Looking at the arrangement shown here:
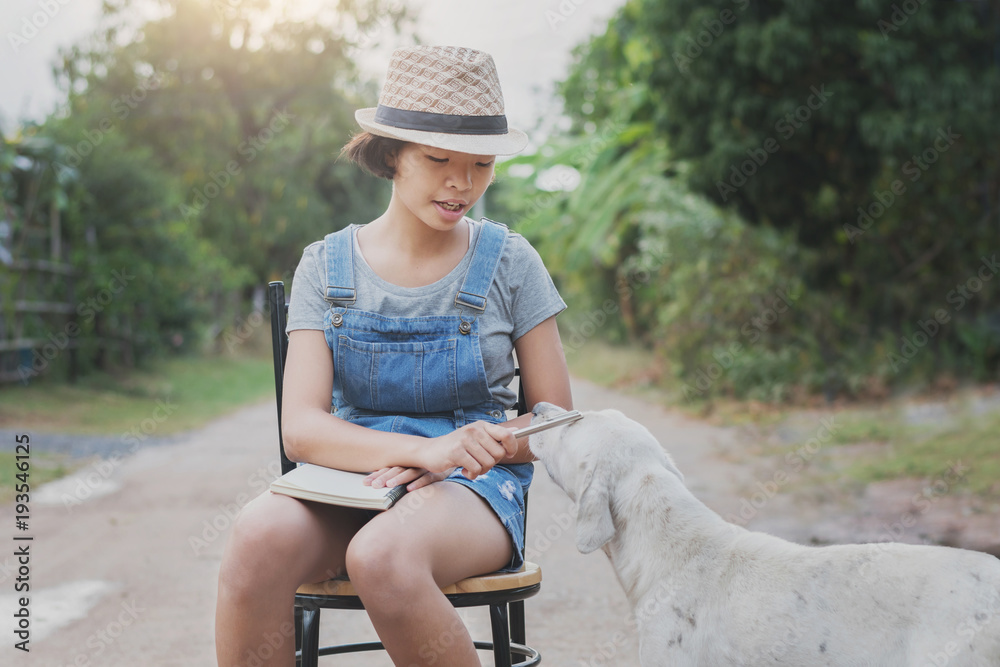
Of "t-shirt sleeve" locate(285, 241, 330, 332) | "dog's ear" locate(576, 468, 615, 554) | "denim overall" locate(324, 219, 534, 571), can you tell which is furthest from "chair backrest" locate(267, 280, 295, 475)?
"dog's ear" locate(576, 468, 615, 554)

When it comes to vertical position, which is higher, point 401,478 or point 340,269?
point 340,269

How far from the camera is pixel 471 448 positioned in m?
2.19

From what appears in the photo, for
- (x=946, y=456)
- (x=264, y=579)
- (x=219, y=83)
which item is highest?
(x=219, y=83)

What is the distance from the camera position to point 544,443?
246 cm

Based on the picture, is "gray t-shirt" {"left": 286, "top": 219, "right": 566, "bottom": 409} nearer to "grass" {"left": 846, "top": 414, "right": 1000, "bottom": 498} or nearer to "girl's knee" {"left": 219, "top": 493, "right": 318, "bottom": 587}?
"girl's knee" {"left": 219, "top": 493, "right": 318, "bottom": 587}

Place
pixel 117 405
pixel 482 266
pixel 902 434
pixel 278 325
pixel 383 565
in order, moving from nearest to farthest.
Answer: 1. pixel 383 565
2. pixel 482 266
3. pixel 278 325
4. pixel 902 434
5. pixel 117 405

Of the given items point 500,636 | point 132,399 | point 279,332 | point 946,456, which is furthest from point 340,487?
point 132,399

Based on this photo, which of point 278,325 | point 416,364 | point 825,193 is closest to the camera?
point 416,364

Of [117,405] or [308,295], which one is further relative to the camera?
[117,405]

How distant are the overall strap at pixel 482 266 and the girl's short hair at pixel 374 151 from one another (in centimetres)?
31

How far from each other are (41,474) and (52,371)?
223 inches

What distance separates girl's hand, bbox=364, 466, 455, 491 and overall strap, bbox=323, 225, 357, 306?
488 mm

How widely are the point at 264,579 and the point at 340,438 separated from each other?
15.5 inches

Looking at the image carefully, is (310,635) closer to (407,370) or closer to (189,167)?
(407,370)
